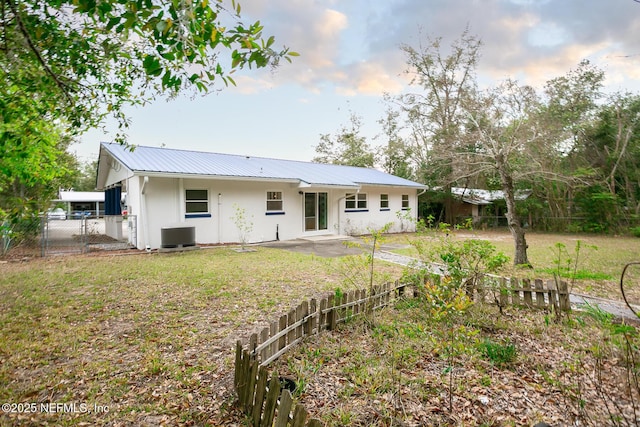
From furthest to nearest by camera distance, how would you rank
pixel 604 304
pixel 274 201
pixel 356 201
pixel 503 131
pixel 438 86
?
pixel 438 86, pixel 356 201, pixel 274 201, pixel 503 131, pixel 604 304

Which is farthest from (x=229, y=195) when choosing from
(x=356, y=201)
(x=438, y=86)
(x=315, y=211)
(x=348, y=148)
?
(x=348, y=148)

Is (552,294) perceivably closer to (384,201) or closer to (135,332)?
(135,332)

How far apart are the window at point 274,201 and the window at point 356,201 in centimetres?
422

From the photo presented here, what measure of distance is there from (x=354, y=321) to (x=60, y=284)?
633 centimetres

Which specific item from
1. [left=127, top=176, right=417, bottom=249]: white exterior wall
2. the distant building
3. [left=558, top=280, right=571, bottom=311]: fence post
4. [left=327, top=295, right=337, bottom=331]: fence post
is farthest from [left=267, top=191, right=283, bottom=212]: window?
the distant building

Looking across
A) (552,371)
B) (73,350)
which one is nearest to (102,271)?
(73,350)

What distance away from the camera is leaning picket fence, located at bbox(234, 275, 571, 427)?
2025mm

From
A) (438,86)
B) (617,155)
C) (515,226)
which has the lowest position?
(515,226)

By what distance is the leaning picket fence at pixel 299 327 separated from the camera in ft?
6.64

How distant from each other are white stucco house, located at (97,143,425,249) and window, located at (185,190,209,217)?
0.04 metres

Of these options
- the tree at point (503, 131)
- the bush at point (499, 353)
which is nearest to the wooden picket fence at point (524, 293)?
the bush at point (499, 353)

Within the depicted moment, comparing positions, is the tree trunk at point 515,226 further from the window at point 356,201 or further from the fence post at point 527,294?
the window at point 356,201

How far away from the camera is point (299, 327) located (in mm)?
3525

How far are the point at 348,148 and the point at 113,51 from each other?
3006 cm
